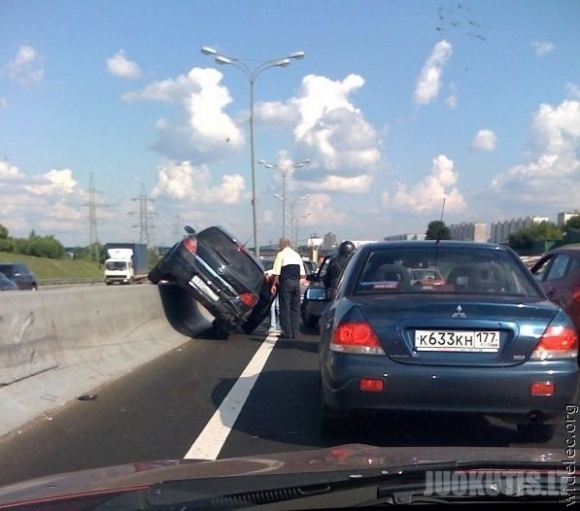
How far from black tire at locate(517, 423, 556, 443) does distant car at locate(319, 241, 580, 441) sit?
0.30 m

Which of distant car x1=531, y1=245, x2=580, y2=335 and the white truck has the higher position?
distant car x1=531, y1=245, x2=580, y2=335

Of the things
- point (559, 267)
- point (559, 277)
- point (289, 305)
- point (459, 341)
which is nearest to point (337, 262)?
point (289, 305)

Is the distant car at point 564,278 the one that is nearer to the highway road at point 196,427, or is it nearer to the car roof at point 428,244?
the highway road at point 196,427

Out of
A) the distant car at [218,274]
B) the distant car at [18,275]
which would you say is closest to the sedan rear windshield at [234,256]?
the distant car at [218,274]

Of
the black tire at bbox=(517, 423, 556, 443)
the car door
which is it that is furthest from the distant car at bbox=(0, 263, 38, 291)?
the black tire at bbox=(517, 423, 556, 443)

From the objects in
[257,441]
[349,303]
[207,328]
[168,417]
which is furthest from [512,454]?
[207,328]

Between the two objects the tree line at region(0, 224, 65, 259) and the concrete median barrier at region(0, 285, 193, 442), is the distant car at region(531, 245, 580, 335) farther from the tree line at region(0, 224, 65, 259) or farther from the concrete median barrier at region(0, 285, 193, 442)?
the tree line at region(0, 224, 65, 259)

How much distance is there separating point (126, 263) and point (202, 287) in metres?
45.2

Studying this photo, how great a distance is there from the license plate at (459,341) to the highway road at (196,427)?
56 cm

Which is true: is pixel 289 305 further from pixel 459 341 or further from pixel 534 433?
pixel 459 341

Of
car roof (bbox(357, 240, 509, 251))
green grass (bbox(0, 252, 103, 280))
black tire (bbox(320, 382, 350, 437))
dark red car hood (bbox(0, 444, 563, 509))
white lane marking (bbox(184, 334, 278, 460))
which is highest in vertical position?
car roof (bbox(357, 240, 509, 251))

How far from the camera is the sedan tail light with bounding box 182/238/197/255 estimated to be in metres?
14.8

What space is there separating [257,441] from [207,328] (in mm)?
10830

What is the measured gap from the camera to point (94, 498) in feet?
10.1
